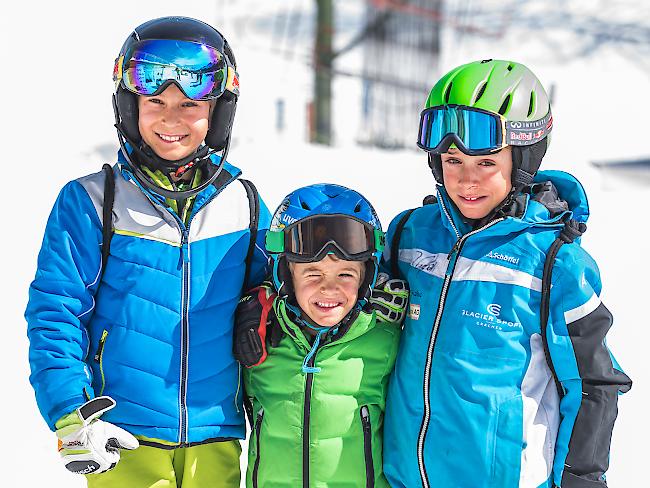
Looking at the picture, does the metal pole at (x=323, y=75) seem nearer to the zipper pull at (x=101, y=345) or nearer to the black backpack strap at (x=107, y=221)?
the black backpack strap at (x=107, y=221)

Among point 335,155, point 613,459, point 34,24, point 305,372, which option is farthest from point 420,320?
point 34,24

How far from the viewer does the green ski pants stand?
9.73ft

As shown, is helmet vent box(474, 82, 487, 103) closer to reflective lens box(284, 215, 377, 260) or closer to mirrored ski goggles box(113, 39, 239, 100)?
reflective lens box(284, 215, 377, 260)

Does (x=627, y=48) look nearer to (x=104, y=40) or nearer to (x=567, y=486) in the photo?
(x=104, y=40)

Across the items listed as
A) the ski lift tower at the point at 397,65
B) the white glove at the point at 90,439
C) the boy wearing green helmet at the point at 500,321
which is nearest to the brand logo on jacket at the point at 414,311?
the boy wearing green helmet at the point at 500,321

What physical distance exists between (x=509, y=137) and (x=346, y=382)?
3.50ft

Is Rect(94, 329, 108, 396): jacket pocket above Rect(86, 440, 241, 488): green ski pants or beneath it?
above

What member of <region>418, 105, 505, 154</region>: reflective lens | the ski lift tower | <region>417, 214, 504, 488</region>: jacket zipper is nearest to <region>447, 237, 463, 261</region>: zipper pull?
<region>417, 214, 504, 488</region>: jacket zipper

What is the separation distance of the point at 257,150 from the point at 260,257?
6.15m

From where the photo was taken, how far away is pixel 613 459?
15.2ft

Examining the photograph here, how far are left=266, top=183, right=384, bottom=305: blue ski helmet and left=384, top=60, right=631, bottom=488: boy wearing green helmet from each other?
21 cm

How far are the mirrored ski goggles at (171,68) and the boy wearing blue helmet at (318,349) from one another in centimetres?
54

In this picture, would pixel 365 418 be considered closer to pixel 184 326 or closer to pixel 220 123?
pixel 184 326

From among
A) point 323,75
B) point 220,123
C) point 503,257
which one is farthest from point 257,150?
point 503,257
